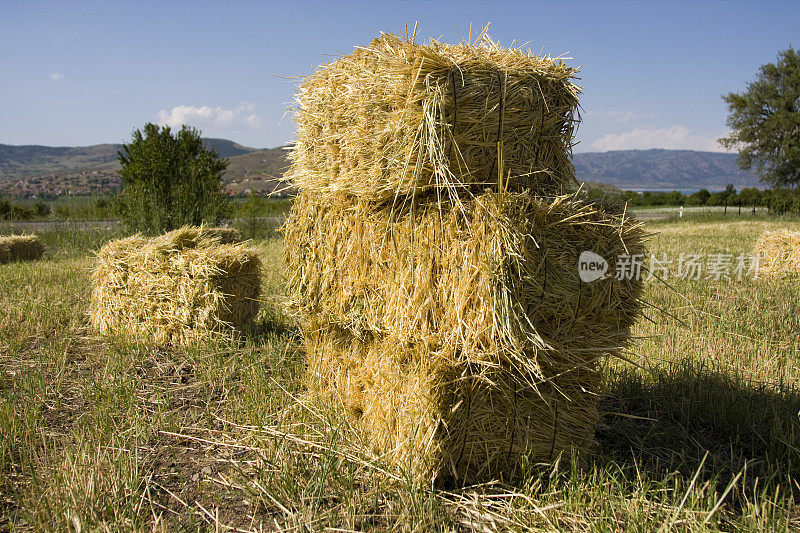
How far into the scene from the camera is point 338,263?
12.5 ft

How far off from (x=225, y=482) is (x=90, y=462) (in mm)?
876

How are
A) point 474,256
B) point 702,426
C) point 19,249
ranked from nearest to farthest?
point 474,256, point 702,426, point 19,249

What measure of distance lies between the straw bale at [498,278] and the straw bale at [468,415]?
14cm

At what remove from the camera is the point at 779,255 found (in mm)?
8773

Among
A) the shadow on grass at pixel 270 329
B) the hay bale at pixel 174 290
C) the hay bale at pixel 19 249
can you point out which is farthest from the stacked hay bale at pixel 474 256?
the hay bale at pixel 19 249

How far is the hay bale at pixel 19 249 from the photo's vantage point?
37.2 feet

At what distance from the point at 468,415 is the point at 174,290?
415 cm

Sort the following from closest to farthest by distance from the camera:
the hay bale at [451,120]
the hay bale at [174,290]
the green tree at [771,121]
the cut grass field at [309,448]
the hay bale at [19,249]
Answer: the cut grass field at [309,448], the hay bale at [451,120], the hay bale at [174,290], the hay bale at [19,249], the green tree at [771,121]

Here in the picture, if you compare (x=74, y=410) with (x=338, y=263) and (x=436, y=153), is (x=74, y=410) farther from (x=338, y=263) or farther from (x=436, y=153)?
(x=436, y=153)

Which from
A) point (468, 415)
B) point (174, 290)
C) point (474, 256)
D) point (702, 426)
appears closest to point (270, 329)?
point (174, 290)

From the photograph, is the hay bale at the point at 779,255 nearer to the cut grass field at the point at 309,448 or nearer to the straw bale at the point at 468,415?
the cut grass field at the point at 309,448

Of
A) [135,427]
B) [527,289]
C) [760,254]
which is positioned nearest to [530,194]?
[527,289]

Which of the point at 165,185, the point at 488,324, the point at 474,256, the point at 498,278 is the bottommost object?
the point at 488,324

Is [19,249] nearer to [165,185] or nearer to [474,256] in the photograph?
[165,185]
